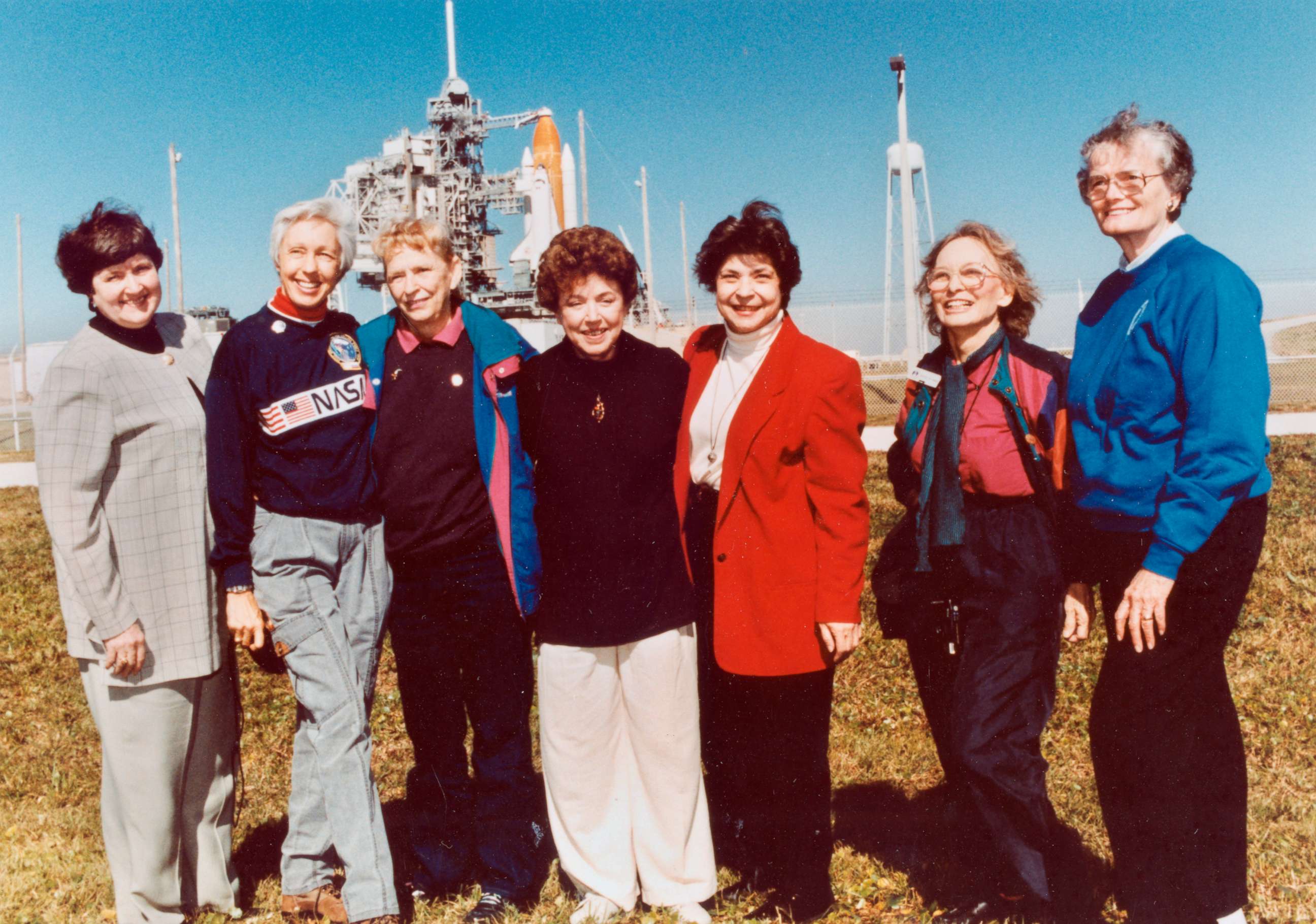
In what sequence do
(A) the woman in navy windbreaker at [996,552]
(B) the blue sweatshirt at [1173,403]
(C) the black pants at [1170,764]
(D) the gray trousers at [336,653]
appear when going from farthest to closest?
(D) the gray trousers at [336,653] → (A) the woman in navy windbreaker at [996,552] → (C) the black pants at [1170,764] → (B) the blue sweatshirt at [1173,403]

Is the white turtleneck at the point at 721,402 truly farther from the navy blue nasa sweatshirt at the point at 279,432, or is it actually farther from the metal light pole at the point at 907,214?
the metal light pole at the point at 907,214

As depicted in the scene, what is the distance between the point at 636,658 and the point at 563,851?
0.73 metres


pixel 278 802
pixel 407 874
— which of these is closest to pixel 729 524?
pixel 407 874

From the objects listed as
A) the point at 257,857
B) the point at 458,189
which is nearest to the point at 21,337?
the point at 458,189

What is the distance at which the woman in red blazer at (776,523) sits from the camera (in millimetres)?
3217

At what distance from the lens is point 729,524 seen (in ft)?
10.8

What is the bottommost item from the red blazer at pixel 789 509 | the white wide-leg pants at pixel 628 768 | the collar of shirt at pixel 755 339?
the white wide-leg pants at pixel 628 768

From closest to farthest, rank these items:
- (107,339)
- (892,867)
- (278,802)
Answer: (107,339) < (892,867) < (278,802)

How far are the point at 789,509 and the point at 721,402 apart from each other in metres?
0.42

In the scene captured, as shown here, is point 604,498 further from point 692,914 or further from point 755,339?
point 692,914

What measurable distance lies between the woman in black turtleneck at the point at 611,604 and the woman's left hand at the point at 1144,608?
4.40ft

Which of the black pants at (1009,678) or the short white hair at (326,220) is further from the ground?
the short white hair at (326,220)

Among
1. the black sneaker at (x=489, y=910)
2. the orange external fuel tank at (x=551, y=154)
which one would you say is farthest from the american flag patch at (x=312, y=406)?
the orange external fuel tank at (x=551, y=154)

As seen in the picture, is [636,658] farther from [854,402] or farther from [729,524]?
[854,402]
